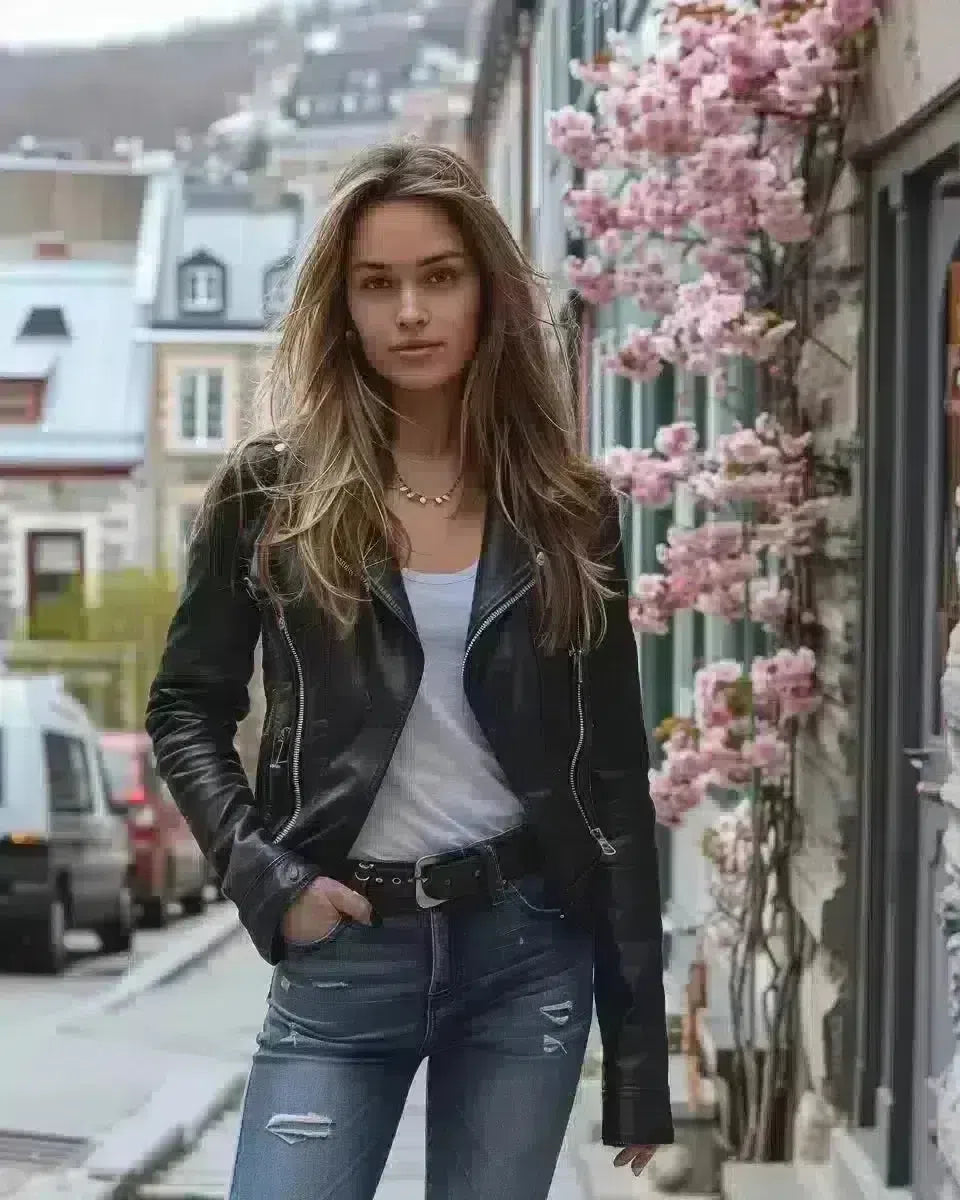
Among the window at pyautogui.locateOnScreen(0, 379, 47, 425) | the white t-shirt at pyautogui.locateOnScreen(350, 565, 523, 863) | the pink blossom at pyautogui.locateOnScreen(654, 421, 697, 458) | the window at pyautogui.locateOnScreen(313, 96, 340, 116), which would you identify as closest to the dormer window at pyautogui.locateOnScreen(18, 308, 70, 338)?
the window at pyautogui.locateOnScreen(0, 379, 47, 425)

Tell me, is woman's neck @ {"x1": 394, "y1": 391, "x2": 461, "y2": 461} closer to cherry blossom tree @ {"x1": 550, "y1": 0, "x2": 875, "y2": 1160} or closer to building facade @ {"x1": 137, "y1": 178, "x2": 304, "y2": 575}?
cherry blossom tree @ {"x1": 550, "y1": 0, "x2": 875, "y2": 1160}

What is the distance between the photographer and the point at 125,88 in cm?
385

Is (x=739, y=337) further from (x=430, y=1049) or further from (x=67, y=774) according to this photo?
(x=67, y=774)

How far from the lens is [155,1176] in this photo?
3520 millimetres

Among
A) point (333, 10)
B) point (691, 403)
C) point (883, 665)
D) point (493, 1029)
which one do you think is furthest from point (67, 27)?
point (493, 1029)

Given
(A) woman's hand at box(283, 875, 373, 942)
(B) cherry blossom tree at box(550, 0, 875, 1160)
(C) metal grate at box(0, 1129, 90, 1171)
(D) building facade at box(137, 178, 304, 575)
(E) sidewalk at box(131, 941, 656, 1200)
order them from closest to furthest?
(A) woman's hand at box(283, 875, 373, 942)
(B) cherry blossom tree at box(550, 0, 875, 1160)
(E) sidewalk at box(131, 941, 656, 1200)
(C) metal grate at box(0, 1129, 90, 1171)
(D) building facade at box(137, 178, 304, 575)

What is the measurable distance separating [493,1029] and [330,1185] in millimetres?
192

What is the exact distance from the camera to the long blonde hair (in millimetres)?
1577

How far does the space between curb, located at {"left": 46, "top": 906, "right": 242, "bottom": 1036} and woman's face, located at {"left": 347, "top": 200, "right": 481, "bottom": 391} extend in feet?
8.11

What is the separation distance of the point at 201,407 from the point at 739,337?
4.29ft

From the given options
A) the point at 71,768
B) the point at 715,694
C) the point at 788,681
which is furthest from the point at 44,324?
the point at 788,681

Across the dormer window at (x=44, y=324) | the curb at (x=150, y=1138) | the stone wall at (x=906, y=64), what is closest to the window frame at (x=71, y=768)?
the curb at (x=150, y=1138)

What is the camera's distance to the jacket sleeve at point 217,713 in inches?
60.7

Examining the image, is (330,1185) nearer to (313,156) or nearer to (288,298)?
(288,298)
